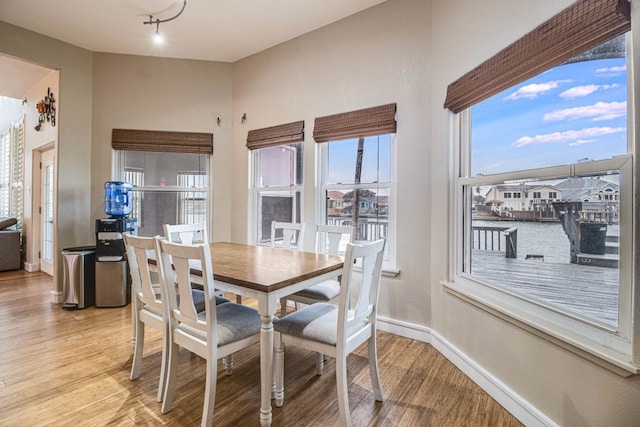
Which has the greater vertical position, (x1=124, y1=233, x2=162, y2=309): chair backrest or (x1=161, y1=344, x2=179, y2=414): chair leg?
(x1=124, y1=233, x2=162, y2=309): chair backrest

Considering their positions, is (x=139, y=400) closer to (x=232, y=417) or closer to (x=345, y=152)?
(x=232, y=417)

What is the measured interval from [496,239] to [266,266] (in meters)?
1.56

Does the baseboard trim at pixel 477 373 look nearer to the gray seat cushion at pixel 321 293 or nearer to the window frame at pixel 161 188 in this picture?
the gray seat cushion at pixel 321 293

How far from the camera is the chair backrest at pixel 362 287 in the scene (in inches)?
63.4

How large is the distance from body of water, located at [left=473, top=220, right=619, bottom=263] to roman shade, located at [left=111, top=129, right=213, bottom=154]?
3.60 metres

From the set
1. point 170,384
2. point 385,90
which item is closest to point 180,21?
point 385,90

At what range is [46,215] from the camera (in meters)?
5.07

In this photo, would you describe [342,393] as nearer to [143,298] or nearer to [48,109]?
[143,298]

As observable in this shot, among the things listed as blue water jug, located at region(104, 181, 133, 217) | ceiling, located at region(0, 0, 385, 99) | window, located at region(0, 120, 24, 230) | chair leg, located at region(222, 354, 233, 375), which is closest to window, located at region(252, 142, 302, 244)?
ceiling, located at region(0, 0, 385, 99)

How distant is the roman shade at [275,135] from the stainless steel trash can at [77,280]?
2278 millimetres

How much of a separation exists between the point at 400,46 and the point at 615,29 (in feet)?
5.89

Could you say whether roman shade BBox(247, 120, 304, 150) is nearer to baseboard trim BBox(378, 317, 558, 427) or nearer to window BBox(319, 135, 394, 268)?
window BBox(319, 135, 394, 268)

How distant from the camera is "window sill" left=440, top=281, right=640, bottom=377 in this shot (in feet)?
4.20

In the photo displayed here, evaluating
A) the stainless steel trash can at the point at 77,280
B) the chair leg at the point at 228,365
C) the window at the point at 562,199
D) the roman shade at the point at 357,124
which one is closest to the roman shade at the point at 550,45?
the window at the point at 562,199
